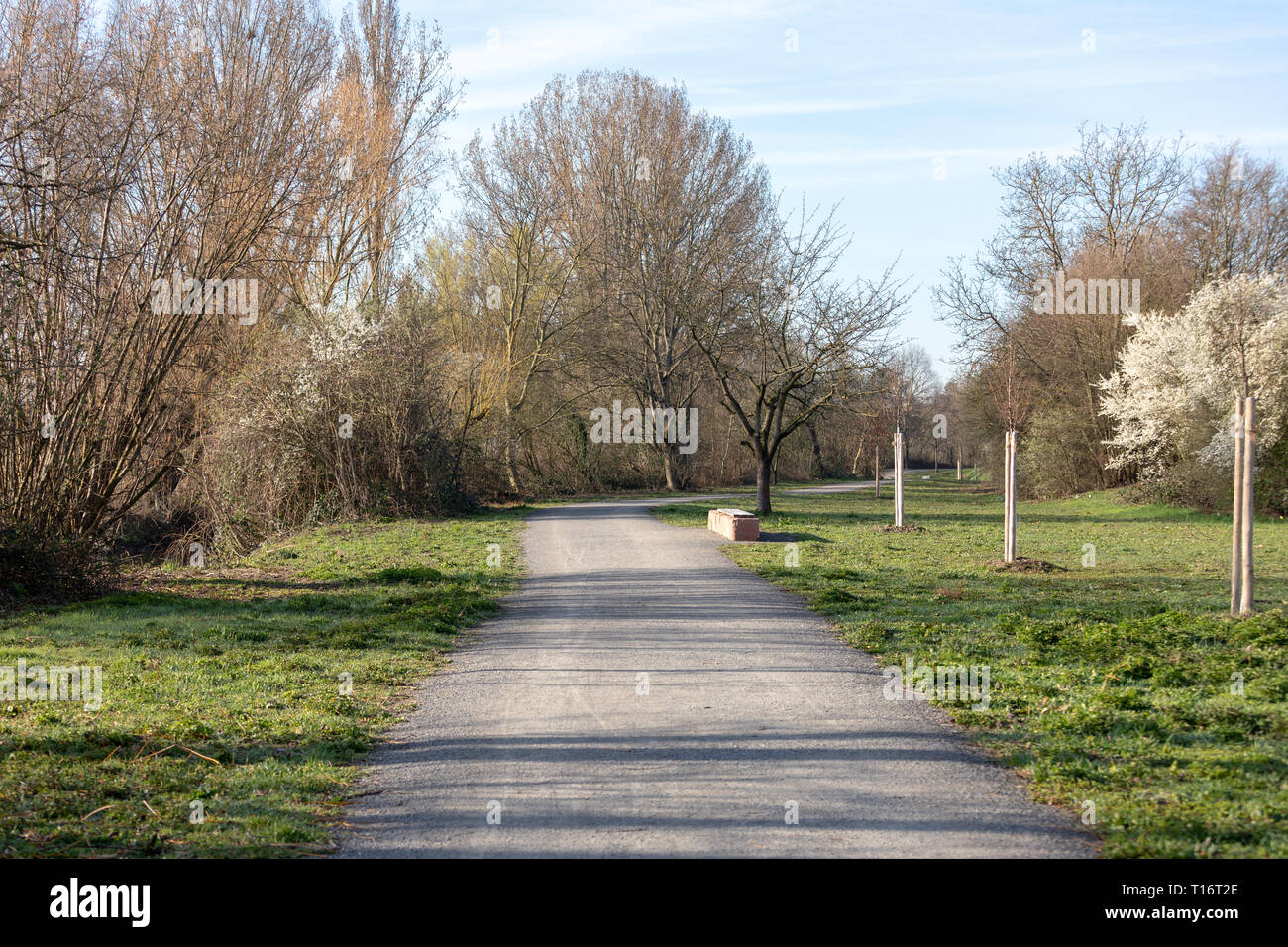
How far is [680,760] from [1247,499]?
23.2 feet

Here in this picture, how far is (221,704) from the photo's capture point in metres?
7.44

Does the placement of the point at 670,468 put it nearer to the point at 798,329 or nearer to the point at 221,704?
the point at 798,329

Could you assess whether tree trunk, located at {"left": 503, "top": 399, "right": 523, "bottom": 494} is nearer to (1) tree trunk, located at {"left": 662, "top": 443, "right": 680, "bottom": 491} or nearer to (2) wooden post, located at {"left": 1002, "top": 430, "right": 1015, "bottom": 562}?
(1) tree trunk, located at {"left": 662, "top": 443, "right": 680, "bottom": 491}

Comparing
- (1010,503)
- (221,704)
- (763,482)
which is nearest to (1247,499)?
(1010,503)

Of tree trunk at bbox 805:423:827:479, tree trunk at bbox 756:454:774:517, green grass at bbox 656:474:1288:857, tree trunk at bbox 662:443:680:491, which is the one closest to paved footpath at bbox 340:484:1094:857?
green grass at bbox 656:474:1288:857

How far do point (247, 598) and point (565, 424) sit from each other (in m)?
26.6

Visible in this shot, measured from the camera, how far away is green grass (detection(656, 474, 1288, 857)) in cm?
506

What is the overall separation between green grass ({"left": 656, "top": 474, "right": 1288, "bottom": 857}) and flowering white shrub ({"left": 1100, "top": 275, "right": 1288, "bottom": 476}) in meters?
9.14

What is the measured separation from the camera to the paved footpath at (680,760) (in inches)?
184

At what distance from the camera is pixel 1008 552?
15.6 m

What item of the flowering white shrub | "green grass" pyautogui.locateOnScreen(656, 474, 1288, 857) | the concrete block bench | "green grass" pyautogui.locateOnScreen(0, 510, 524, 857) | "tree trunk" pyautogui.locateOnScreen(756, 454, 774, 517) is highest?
the flowering white shrub

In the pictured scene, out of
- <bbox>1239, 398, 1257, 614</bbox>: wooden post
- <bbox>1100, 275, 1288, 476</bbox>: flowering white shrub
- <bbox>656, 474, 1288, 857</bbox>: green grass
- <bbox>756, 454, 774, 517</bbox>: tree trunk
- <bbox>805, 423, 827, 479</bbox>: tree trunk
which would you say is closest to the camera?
<bbox>656, 474, 1288, 857</bbox>: green grass
